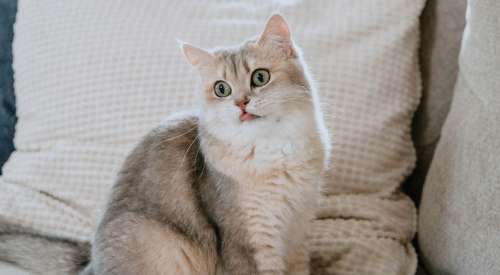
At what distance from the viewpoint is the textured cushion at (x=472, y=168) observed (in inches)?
36.6

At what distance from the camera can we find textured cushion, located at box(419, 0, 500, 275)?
93 cm

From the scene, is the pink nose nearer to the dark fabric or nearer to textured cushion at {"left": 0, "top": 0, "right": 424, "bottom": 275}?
textured cushion at {"left": 0, "top": 0, "right": 424, "bottom": 275}

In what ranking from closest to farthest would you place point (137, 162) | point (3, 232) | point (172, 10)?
point (137, 162) < point (3, 232) < point (172, 10)

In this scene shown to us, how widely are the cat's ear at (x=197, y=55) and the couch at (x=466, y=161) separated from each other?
518 mm

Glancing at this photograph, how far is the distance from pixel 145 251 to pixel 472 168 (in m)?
0.65

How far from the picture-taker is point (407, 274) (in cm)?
119

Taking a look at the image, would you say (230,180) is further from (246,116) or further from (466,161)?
(466,161)

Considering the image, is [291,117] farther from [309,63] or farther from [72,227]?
[72,227]

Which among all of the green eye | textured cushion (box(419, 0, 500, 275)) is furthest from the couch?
the green eye

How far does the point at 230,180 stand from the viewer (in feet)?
3.44

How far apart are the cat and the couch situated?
10.4 inches

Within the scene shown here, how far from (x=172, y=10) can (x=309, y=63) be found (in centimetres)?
40

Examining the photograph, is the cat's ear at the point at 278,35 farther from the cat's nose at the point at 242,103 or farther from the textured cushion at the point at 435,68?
the textured cushion at the point at 435,68

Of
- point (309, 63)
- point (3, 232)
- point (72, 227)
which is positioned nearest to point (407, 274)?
point (309, 63)
